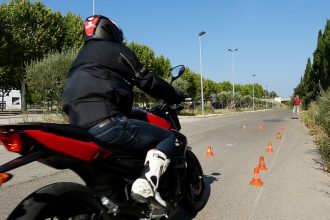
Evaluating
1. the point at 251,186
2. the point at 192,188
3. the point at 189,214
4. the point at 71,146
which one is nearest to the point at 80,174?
the point at 71,146

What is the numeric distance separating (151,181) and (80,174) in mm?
579

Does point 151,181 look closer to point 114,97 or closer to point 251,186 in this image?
point 114,97

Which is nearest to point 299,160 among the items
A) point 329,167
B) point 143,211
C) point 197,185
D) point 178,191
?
point 329,167

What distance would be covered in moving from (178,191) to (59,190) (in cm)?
154

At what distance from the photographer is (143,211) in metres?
3.54

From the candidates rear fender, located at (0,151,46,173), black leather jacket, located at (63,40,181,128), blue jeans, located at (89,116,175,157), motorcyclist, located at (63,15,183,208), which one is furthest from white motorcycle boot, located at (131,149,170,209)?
rear fender, located at (0,151,46,173)

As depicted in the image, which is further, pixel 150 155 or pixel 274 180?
pixel 274 180

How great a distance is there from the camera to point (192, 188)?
4.79 meters

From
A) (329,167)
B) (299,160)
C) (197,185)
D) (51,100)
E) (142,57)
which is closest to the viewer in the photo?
(197,185)

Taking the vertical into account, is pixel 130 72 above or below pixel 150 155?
above

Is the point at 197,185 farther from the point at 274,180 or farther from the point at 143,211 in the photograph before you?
the point at 274,180

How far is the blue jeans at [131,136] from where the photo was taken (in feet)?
10.6

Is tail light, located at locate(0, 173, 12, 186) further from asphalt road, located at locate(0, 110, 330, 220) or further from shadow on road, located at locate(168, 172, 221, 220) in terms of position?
asphalt road, located at locate(0, 110, 330, 220)

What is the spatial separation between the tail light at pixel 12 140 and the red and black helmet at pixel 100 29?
1.24m
